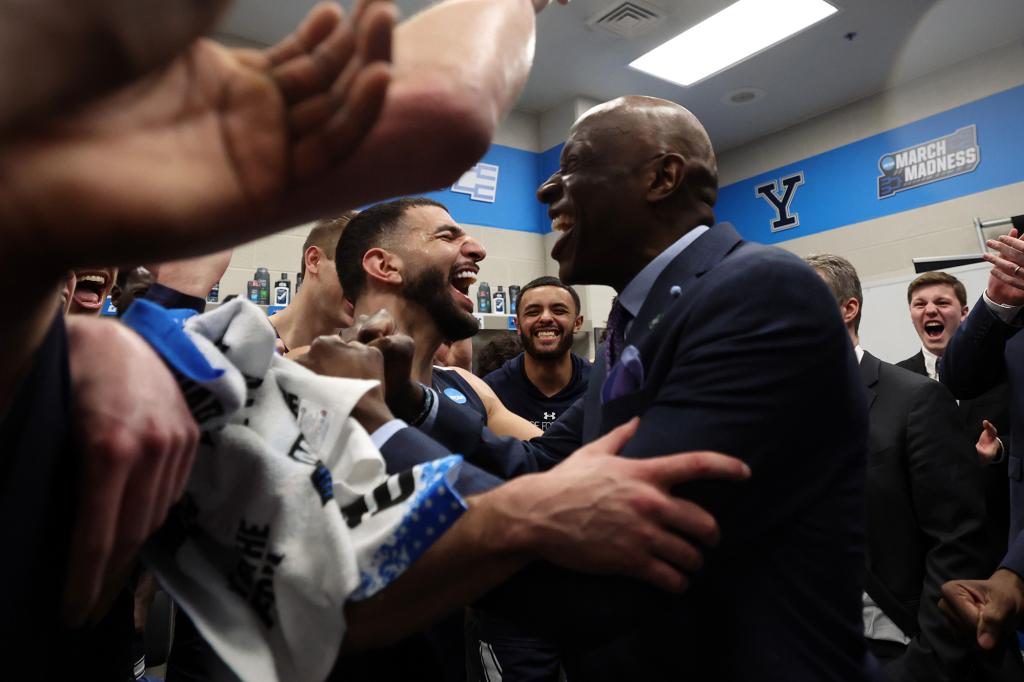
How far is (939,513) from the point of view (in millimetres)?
1991

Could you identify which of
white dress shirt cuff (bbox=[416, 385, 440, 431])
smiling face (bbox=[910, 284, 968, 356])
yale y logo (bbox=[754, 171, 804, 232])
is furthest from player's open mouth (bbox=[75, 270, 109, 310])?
yale y logo (bbox=[754, 171, 804, 232])

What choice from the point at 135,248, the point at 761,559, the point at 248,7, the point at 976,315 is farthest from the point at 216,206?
the point at 248,7

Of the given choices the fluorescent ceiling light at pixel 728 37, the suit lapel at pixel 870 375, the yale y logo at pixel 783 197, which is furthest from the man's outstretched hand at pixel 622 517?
the yale y logo at pixel 783 197

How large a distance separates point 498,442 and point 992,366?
212cm

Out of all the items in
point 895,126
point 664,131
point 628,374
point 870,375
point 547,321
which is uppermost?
point 895,126

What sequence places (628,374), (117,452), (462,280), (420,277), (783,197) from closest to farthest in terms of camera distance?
(117,452) → (628,374) → (420,277) → (462,280) → (783,197)

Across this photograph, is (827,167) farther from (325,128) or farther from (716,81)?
(325,128)

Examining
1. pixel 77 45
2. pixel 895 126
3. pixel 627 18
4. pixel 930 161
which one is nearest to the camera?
pixel 77 45

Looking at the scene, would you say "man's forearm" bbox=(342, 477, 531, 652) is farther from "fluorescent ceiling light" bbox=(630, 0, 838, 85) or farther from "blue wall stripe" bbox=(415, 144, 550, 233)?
"blue wall stripe" bbox=(415, 144, 550, 233)

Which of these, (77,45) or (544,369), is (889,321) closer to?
(544,369)

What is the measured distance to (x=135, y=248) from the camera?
368 mm

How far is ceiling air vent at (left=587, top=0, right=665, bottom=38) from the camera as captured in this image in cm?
441

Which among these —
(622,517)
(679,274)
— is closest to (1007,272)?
(679,274)

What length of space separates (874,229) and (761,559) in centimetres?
539
